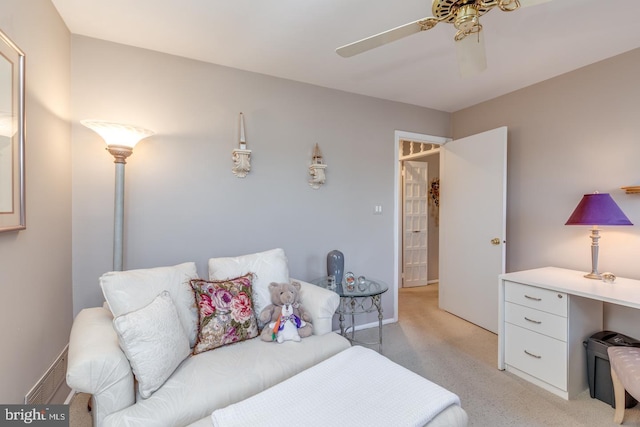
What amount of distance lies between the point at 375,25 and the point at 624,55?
78.8 inches

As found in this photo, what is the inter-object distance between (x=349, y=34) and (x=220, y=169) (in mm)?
1408

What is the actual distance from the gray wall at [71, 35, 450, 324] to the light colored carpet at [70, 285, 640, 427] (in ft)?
1.53

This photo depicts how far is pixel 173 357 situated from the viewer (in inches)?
53.5

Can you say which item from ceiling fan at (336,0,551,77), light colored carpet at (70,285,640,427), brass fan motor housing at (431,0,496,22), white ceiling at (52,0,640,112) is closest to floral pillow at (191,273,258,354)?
light colored carpet at (70,285,640,427)

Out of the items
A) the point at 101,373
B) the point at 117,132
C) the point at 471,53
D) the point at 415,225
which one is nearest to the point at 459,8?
the point at 471,53

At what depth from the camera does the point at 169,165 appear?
7.26 feet

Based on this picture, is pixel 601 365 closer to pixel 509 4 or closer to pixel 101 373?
pixel 509 4

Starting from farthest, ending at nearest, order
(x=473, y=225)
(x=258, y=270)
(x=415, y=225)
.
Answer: (x=415, y=225) < (x=473, y=225) < (x=258, y=270)

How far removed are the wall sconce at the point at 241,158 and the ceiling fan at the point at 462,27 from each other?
1.21 meters

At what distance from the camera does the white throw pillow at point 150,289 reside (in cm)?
146

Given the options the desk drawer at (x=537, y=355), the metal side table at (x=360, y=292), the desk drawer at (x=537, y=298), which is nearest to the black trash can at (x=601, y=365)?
the desk drawer at (x=537, y=355)

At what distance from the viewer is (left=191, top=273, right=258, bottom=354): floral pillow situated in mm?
1613

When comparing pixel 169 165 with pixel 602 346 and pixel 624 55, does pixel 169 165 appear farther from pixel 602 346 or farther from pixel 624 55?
pixel 624 55

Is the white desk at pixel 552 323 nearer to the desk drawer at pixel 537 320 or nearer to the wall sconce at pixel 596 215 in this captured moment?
the desk drawer at pixel 537 320
